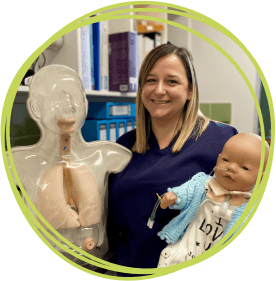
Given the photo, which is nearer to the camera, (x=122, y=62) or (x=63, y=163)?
(x=63, y=163)

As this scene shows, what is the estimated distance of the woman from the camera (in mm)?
751

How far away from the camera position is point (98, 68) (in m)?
0.92

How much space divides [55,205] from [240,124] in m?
0.70

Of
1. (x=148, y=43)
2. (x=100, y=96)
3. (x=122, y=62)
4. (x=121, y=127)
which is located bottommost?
(x=121, y=127)

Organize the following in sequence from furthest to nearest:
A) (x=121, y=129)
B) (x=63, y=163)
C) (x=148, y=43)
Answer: (x=148, y=43)
(x=121, y=129)
(x=63, y=163)

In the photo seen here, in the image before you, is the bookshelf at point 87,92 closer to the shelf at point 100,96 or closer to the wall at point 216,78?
the shelf at point 100,96

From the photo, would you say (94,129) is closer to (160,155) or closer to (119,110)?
(119,110)

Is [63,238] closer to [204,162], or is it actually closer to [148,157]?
[148,157]

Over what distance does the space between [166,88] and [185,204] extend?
1.17ft

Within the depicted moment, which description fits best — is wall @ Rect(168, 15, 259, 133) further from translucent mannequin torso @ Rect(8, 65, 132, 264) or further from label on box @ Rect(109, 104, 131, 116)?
translucent mannequin torso @ Rect(8, 65, 132, 264)

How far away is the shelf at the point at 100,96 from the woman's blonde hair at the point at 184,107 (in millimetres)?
105

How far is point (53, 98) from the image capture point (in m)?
0.70

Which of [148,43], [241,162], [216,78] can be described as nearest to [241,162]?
[241,162]

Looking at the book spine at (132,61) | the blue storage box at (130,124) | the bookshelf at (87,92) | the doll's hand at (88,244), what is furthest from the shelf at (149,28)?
Answer: the doll's hand at (88,244)
